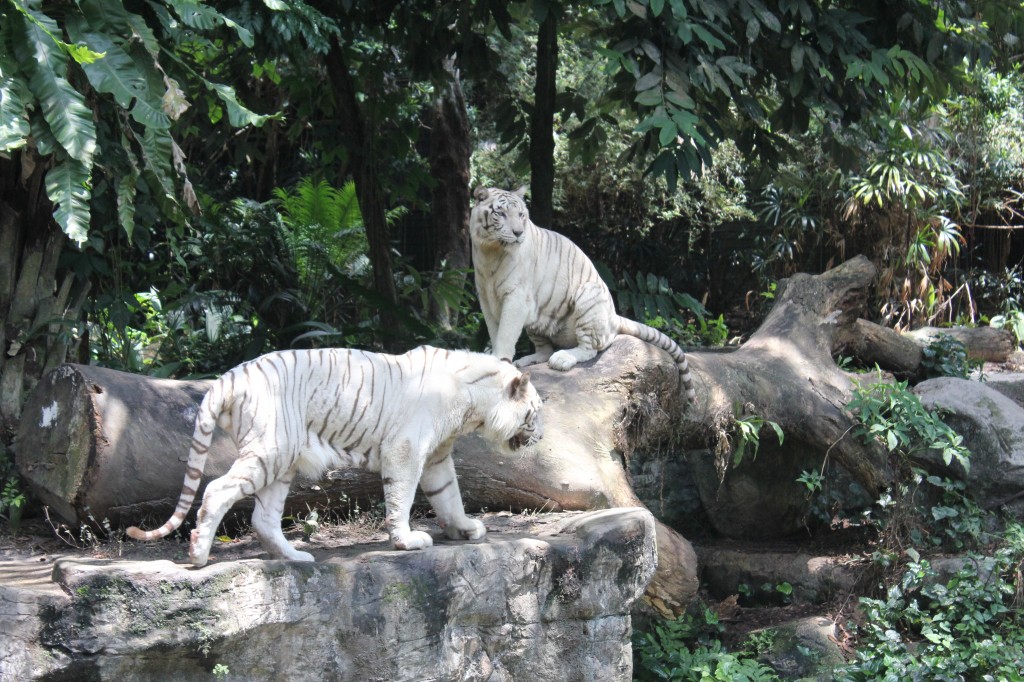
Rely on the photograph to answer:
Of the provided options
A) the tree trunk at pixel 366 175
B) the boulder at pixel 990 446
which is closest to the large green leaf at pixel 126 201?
the tree trunk at pixel 366 175

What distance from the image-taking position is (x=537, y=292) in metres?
6.19

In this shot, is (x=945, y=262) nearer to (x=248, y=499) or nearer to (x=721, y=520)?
(x=721, y=520)

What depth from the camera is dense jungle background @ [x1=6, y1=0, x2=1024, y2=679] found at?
18.8 ft

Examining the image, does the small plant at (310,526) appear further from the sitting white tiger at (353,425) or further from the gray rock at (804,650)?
the gray rock at (804,650)

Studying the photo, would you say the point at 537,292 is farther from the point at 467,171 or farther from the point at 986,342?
the point at 986,342

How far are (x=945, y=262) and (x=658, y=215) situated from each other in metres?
3.76

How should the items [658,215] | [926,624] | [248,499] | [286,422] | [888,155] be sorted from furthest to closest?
[658,215], [888,155], [926,624], [248,499], [286,422]

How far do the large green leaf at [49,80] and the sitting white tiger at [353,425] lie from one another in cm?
161

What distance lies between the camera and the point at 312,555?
170 inches

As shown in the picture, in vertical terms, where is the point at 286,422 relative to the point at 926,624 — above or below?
above

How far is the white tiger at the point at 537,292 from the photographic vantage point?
5.90 m

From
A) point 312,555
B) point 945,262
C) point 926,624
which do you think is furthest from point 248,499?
point 945,262

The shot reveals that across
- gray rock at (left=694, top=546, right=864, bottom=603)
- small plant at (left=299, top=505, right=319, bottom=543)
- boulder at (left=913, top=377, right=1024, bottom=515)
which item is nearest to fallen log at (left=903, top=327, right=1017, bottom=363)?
boulder at (left=913, top=377, right=1024, bottom=515)

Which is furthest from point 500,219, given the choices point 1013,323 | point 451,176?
point 1013,323
